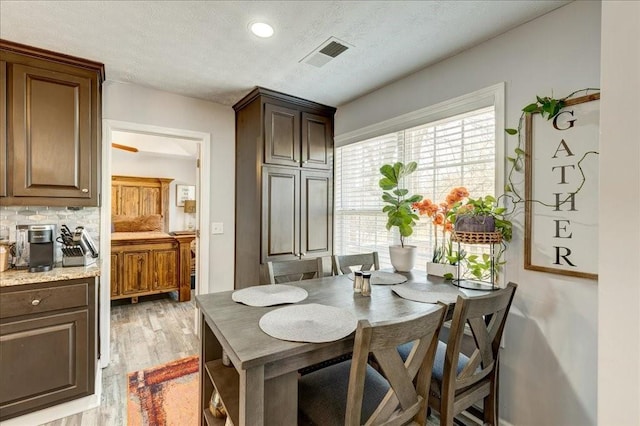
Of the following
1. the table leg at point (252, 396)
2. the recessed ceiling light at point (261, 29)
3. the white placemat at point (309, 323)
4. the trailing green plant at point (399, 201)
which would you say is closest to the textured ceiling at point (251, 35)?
the recessed ceiling light at point (261, 29)

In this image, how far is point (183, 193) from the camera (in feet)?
19.1

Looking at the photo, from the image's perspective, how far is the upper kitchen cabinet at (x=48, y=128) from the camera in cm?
192

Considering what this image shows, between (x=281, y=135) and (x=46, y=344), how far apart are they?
7.36 feet

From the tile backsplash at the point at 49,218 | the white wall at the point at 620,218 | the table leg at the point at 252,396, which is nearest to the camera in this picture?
the white wall at the point at 620,218

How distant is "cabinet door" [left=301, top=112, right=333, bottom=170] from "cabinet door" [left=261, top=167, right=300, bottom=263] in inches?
9.1

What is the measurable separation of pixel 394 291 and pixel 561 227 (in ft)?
3.11

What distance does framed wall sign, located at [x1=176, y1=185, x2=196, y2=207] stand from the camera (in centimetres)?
575

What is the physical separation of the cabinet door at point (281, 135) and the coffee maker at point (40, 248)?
5.36 ft

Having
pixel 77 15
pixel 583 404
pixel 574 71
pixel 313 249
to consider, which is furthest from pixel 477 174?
pixel 77 15

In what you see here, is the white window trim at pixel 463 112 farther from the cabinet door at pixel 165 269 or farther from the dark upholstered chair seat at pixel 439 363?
the cabinet door at pixel 165 269

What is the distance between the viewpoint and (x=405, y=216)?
7.14ft

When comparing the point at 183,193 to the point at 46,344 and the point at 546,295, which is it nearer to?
the point at 46,344

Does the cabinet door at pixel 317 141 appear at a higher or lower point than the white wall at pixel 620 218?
higher

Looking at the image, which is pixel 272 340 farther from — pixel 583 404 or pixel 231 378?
pixel 583 404
